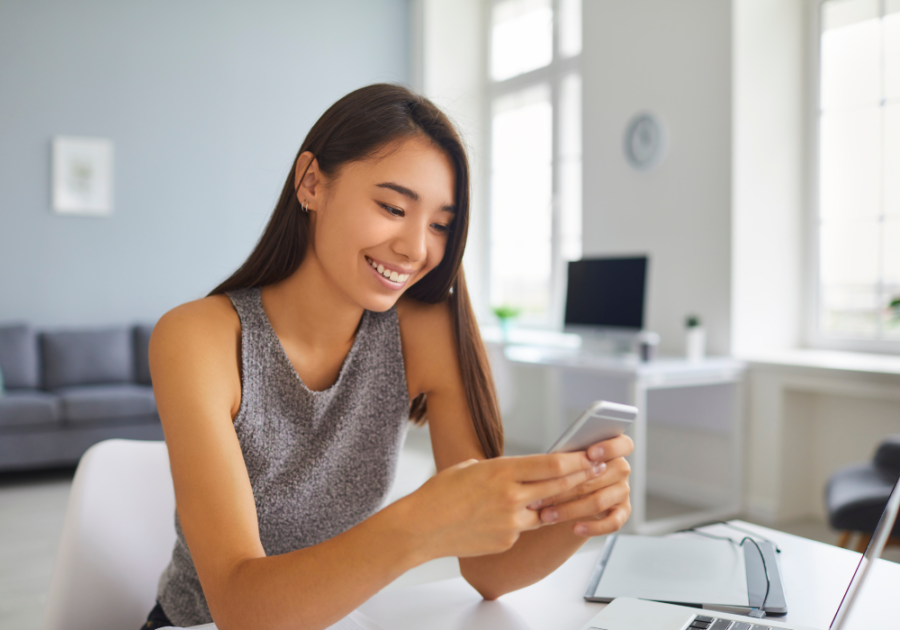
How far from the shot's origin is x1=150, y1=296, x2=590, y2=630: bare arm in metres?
0.63

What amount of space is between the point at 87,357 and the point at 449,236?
14.1ft

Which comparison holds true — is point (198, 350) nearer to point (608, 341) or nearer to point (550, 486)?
point (550, 486)

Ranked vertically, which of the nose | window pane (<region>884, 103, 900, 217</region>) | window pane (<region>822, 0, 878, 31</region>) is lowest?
the nose

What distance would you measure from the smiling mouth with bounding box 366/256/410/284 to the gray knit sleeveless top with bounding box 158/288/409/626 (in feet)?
0.52

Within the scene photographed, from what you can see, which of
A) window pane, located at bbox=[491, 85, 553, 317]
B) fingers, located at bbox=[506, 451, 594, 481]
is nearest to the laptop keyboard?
fingers, located at bbox=[506, 451, 594, 481]

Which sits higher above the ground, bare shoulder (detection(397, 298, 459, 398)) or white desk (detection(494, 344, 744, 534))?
bare shoulder (detection(397, 298, 459, 398))

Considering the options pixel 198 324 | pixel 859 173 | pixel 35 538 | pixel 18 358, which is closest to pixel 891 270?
pixel 859 173

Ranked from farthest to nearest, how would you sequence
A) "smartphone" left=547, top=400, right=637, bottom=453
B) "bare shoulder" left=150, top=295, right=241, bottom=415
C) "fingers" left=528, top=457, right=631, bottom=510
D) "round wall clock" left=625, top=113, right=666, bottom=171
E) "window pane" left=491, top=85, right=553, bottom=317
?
"window pane" left=491, top=85, right=553, bottom=317 → "round wall clock" left=625, top=113, right=666, bottom=171 → "bare shoulder" left=150, top=295, right=241, bottom=415 → "fingers" left=528, top=457, right=631, bottom=510 → "smartphone" left=547, top=400, right=637, bottom=453

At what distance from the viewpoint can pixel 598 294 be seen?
140 inches

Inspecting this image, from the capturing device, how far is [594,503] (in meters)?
0.72

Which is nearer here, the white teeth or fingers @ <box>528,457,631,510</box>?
fingers @ <box>528,457,631,510</box>

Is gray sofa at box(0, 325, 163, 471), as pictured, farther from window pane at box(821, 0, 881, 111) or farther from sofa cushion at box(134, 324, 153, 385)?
window pane at box(821, 0, 881, 111)

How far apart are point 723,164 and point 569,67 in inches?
71.6

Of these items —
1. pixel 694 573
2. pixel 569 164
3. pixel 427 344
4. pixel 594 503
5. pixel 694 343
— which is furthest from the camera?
pixel 569 164
